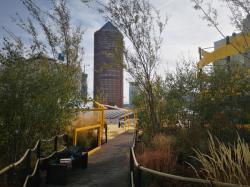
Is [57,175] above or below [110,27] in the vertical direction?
below

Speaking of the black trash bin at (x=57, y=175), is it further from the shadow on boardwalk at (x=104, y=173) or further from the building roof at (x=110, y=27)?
the building roof at (x=110, y=27)

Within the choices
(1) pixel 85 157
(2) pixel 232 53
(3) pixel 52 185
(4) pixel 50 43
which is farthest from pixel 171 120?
(3) pixel 52 185

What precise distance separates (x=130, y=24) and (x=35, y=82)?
5488 mm

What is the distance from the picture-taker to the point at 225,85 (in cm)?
973

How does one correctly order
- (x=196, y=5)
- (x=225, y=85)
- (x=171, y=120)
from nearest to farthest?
1. (x=196, y=5)
2. (x=225, y=85)
3. (x=171, y=120)

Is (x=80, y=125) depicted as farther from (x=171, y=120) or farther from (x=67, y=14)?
(x=67, y=14)

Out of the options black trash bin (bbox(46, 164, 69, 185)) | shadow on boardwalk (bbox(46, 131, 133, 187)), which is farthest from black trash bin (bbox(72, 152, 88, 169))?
black trash bin (bbox(46, 164, 69, 185))

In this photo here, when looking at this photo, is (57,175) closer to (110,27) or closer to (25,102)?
(25,102)

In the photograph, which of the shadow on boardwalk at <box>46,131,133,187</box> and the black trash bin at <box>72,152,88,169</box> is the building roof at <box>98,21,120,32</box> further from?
the black trash bin at <box>72,152,88,169</box>

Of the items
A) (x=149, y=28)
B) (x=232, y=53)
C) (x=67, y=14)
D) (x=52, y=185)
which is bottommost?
(x=52, y=185)

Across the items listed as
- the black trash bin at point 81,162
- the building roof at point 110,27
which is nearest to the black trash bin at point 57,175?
the black trash bin at point 81,162

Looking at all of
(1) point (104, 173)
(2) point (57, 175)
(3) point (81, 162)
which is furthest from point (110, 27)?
(2) point (57, 175)

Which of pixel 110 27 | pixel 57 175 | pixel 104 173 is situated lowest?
pixel 104 173

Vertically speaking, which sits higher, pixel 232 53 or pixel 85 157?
pixel 232 53
